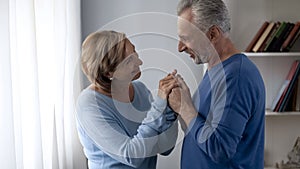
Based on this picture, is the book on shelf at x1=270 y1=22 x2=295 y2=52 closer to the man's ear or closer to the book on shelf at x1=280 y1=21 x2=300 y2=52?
Answer: the book on shelf at x1=280 y1=21 x2=300 y2=52

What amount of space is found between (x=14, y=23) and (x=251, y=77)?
2.49 feet

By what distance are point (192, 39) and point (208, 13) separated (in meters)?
0.10

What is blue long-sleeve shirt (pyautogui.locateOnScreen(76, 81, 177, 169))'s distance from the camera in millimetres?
1354

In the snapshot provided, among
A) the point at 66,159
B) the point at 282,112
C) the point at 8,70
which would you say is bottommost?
the point at 66,159

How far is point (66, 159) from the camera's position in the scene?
7.52 ft

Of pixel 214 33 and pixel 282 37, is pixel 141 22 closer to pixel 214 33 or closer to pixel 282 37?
pixel 282 37

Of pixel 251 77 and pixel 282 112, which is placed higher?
pixel 251 77

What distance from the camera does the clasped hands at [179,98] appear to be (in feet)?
4.50

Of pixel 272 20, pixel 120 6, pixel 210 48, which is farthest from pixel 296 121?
pixel 210 48

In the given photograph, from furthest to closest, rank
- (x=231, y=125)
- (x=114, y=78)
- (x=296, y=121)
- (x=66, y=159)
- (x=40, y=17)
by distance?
(x=296, y=121)
(x=66, y=159)
(x=40, y=17)
(x=114, y=78)
(x=231, y=125)

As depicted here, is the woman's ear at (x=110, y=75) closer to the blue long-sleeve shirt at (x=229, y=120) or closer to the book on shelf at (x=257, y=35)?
the blue long-sleeve shirt at (x=229, y=120)

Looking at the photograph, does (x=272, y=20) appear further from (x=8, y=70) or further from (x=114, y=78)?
(x=8, y=70)

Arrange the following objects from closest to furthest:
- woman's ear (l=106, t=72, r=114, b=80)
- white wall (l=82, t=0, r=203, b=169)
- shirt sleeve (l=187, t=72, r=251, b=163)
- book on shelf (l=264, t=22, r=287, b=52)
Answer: shirt sleeve (l=187, t=72, r=251, b=163), woman's ear (l=106, t=72, r=114, b=80), book on shelf (l=264, t=22, r=287, b=52), white wall (l=82, t=0, r=203, b=169)

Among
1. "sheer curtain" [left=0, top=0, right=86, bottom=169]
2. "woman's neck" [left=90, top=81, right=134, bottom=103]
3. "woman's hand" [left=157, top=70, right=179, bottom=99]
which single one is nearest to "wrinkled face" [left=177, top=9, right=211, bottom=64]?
"woman's hand" [left=157, top=70, right=179, bottom=99]
